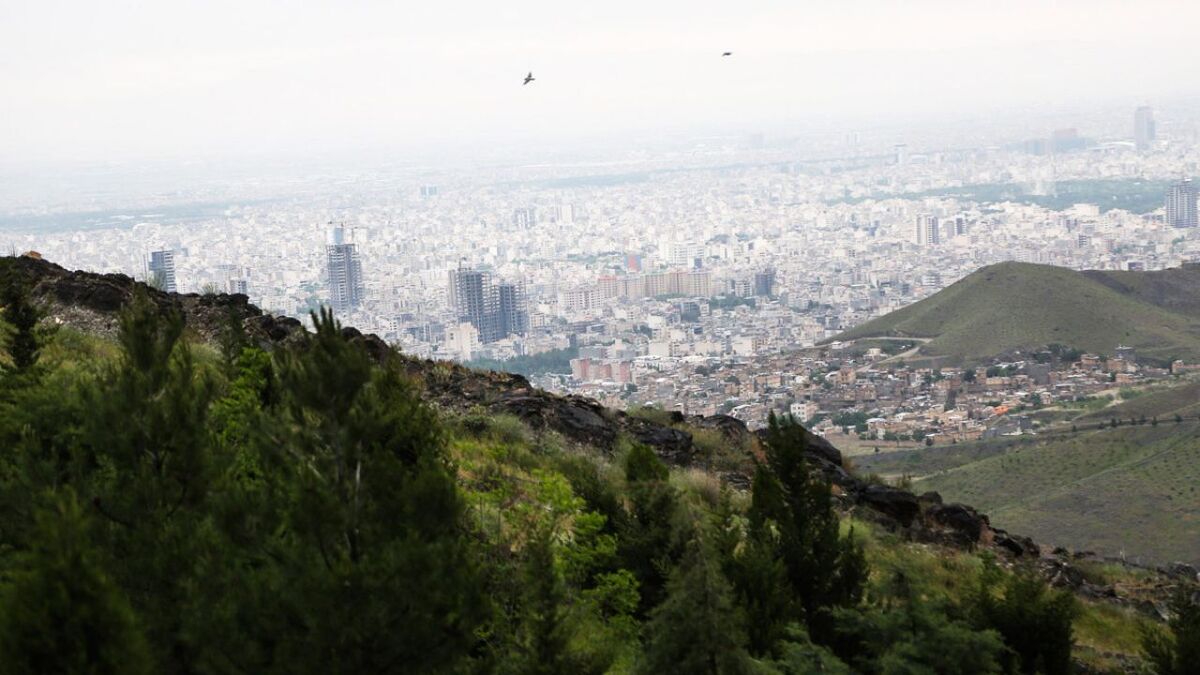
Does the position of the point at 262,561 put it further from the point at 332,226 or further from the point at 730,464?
the point at 332,226

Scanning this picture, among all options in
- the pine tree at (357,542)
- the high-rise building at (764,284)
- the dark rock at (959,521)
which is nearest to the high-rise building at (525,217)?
the high-rise building at (764,284)

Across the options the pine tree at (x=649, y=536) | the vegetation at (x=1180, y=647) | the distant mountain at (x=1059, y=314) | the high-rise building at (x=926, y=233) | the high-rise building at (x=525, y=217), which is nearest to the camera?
the vegetation at (x=1180, y=647)

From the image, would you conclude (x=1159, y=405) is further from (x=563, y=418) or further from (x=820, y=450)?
(x=563, y=418)

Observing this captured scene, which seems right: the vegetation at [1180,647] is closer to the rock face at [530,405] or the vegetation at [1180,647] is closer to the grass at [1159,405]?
the rock face at [530,405]

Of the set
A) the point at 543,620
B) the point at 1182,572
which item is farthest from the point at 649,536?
the point at 1182,572

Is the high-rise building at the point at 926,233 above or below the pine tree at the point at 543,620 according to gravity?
below

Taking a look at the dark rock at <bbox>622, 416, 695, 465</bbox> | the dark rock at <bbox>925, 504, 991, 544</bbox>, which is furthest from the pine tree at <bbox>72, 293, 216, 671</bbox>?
the dark rock at <bbox>925, 504, 991, 544</bbox>

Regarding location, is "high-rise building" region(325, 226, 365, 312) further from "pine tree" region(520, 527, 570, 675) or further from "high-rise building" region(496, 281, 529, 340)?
"pine tree" region(520, 527, 570, 675)
